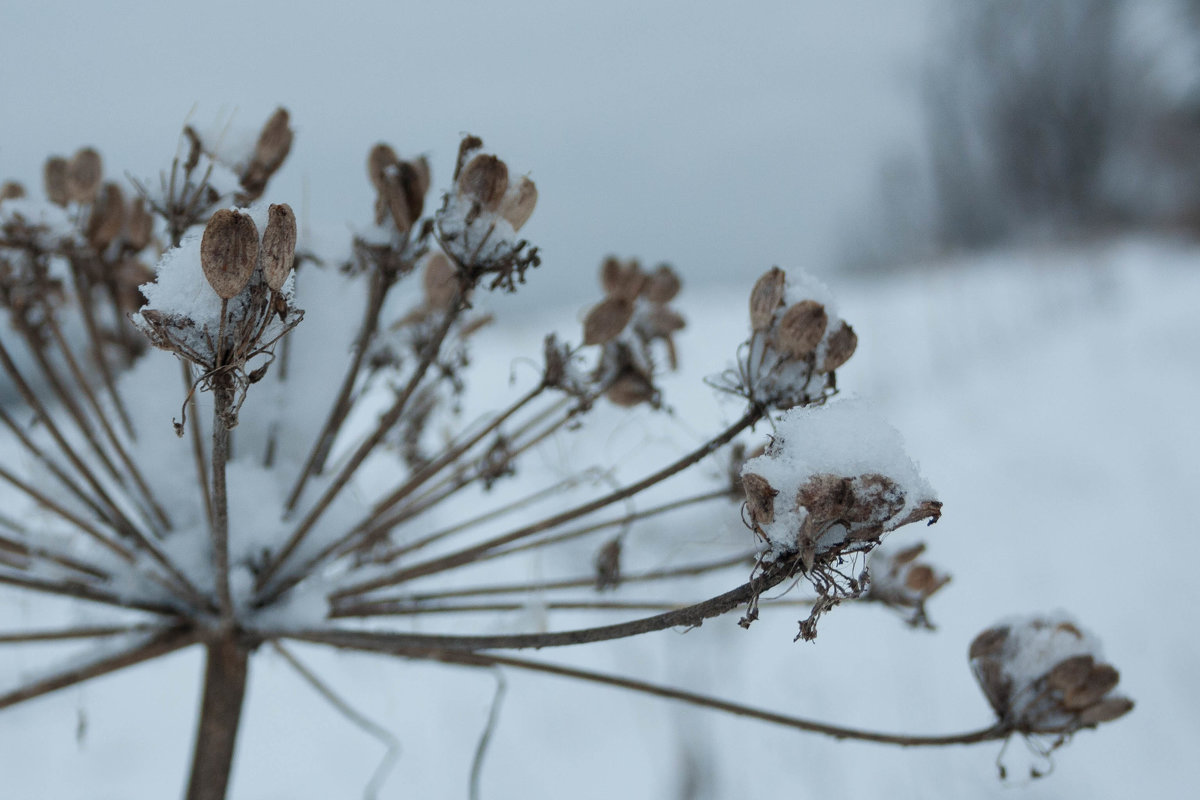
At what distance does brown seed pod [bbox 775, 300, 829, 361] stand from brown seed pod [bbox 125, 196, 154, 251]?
0.64 meters

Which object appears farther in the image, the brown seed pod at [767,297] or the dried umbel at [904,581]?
the dried umbel at [904,581]

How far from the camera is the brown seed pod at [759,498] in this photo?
0.45 m

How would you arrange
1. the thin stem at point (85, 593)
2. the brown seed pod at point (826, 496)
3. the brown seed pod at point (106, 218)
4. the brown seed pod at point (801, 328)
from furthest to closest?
the brown seed pod at point (106, 218) → the thin stem at point (85, 593) → the brown seed pod at point (801, 328) → the brown seed pod at point (826, 496)

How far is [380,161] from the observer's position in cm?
69

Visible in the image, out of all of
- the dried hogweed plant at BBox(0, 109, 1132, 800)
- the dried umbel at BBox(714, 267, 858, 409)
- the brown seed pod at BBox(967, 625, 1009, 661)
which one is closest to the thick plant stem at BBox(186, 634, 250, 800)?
the dried hogweed plant at BBox(0, 109, 1132, 800)

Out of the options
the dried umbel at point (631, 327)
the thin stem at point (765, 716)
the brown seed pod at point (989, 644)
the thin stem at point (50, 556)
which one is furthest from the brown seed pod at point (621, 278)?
the thin stem at point (50, 556)

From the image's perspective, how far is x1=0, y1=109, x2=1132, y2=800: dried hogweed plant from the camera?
0.49m

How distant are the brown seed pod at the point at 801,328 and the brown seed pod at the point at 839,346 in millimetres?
11

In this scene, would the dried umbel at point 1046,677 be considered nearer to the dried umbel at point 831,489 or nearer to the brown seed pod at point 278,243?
the dried umbel at point 831,489

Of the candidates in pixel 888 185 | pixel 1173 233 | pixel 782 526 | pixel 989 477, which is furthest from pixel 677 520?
pixel 1173 233

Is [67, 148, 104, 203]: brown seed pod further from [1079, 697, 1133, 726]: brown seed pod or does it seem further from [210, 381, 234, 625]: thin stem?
[1079, 697, 1133, 726]: brown seed pod

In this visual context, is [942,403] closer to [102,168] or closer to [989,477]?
[989,477]

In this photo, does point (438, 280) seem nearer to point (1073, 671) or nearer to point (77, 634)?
point (77, 634)

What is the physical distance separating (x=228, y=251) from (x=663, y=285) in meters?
0.48
